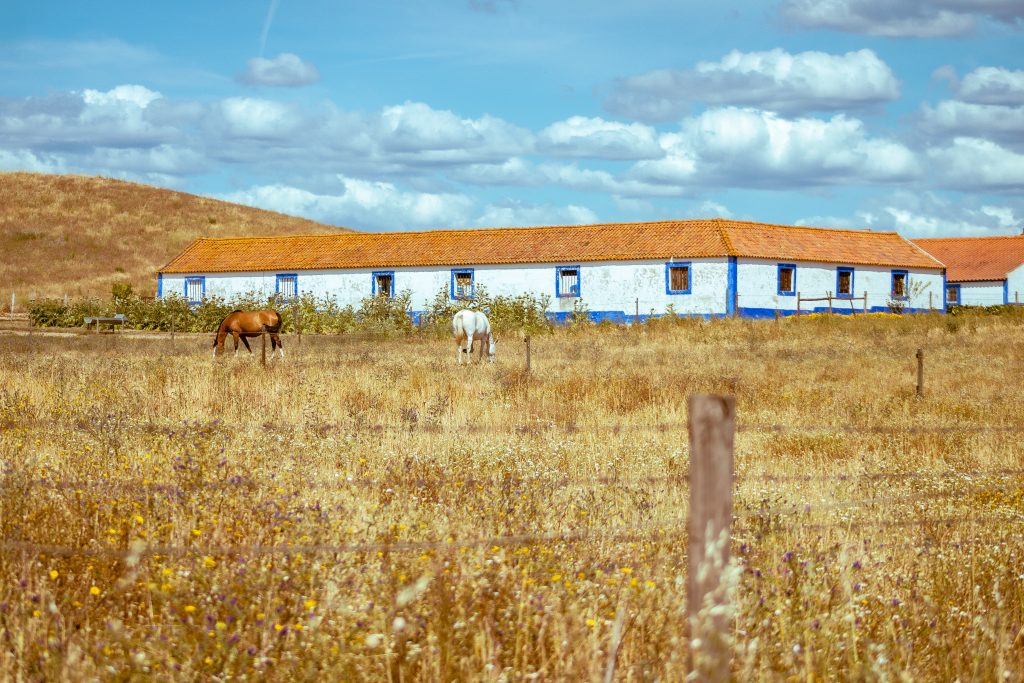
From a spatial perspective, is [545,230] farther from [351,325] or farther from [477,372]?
[477,372]

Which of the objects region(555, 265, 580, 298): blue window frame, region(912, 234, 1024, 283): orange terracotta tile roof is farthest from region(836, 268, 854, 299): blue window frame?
region(912, 234, 1024, 283): orange terracotta tile roof

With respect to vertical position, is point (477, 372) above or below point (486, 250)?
below

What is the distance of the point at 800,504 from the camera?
7398 millimetres

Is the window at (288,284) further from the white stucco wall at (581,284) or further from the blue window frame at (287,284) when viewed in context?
the white stucco wall at (581,284)

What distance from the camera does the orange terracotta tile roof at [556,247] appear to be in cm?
4275

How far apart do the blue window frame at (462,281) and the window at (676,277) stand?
789cm

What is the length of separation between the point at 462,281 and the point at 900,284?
19422 millimetres

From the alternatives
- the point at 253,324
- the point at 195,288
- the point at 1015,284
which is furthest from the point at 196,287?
the point at 1015,284

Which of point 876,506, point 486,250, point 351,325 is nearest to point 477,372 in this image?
point 876,506

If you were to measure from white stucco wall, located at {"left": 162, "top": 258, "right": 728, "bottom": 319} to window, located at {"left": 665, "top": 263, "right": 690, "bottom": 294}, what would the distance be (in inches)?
6.4

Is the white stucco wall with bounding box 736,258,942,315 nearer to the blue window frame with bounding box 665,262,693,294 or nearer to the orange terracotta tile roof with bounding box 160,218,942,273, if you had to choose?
the orange terracotta tile roof with bounding box 160,218,942,273

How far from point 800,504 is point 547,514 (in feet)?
6.14

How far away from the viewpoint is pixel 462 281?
44.4 meters

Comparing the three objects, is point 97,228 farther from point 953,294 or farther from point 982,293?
point 982,293
